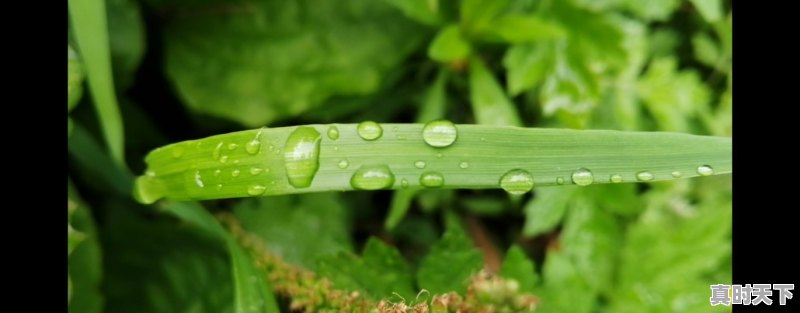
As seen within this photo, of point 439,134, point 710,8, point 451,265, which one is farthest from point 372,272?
point 710,8

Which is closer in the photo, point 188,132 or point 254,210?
point 254,210

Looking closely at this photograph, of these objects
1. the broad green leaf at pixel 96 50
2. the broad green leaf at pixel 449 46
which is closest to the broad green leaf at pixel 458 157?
the broad green leaf at pixel 96 50

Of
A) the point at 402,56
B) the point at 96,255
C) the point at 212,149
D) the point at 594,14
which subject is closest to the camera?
the point at 212,149

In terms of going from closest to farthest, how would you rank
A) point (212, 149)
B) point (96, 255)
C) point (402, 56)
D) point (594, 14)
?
point (212, 149), point (96, 255), point (594, 14), point (402, 56)

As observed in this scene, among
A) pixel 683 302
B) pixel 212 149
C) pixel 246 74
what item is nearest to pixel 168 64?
pixel 246 74

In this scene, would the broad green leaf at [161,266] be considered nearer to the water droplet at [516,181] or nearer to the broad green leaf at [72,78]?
the broad green leaf at [72,78]

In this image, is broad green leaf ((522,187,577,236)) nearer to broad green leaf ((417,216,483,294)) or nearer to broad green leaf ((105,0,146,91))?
broad green leaf ((417,216,483,294))

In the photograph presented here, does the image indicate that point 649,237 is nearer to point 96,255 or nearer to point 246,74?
point 246,74
